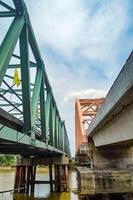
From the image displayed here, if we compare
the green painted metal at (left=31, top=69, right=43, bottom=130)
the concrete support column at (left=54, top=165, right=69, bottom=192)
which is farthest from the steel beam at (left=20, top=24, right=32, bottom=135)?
the concrete support column at (left=54, top=165, right=69, bottom=192)

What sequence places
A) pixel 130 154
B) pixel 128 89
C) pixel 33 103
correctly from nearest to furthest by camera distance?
1. pixel 128 89
2. pixel 33 103
3. pixel 130 154

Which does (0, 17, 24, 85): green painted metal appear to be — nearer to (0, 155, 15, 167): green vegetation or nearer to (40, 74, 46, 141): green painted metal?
(40, 74, 46, 141): green painted metal

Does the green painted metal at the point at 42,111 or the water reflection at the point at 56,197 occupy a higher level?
the green painted metal at the point at 42,111

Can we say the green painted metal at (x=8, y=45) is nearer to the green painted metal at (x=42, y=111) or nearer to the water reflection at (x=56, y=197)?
the green painted metal at (x=42, y=111)

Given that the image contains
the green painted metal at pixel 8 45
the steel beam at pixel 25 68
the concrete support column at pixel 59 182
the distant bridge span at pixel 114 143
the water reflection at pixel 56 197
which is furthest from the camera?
the concrete support column at pixel 59 182

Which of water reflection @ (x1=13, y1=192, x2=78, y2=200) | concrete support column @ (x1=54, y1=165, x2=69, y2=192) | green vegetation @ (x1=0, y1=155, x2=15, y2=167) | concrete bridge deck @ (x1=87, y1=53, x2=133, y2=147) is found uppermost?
green vegetation @ (x1=0, y1=155, x2=15, y2=167)

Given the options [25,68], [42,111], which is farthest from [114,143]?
[25,68]

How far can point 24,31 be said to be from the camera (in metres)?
7.69

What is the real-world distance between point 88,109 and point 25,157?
14969 mm

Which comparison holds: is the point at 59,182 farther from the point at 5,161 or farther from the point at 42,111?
the point at 5,161

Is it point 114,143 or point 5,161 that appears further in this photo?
point 5,161

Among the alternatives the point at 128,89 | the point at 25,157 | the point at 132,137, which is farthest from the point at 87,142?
the point at 128,89

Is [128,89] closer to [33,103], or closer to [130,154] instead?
[33,103]

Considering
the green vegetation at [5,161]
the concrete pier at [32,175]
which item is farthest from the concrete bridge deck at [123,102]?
the green vegetation at [5,161]
